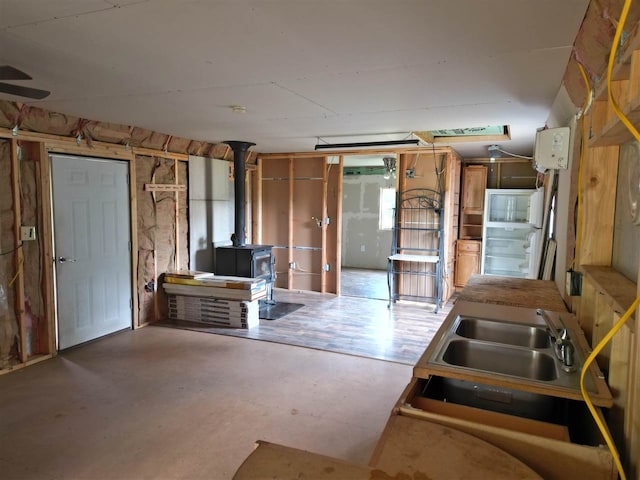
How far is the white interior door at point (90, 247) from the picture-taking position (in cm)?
405

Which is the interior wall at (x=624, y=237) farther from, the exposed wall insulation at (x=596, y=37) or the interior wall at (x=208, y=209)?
the interior wall at (x=208, y=209)

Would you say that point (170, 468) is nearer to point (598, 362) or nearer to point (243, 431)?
point (243, 431)

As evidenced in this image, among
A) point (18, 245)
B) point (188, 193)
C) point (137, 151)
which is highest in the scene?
point (137, 151)

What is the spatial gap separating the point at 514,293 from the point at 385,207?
685 centimetres

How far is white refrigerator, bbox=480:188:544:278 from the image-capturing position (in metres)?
6.66

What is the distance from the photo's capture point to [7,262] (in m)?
3.64

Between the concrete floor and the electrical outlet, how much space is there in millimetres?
1155

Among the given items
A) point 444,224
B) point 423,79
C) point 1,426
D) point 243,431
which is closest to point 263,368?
point 243,431

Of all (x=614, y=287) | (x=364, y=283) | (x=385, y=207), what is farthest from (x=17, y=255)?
(x=385, y=207)

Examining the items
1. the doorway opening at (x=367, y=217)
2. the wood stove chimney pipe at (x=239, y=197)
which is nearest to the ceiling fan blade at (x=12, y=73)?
the wood stove chimney pipe at (x=239, y=197)

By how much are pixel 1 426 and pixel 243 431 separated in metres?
1.63

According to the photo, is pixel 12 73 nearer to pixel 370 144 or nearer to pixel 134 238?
pixel 134 238

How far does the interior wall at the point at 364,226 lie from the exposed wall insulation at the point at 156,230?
497 centimetres

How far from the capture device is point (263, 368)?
380cm
